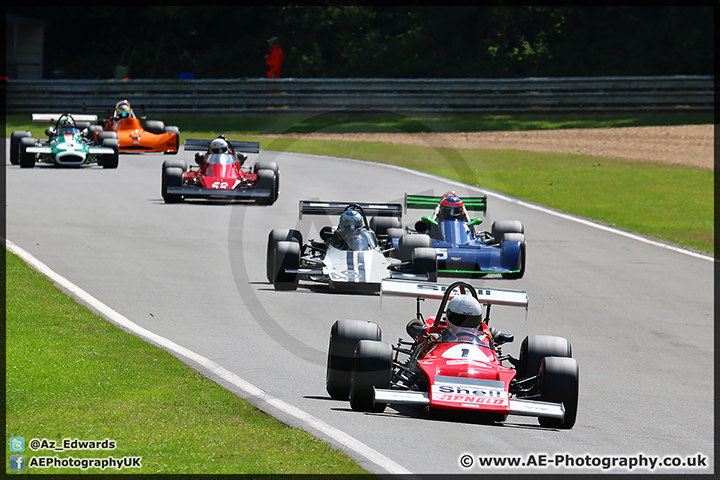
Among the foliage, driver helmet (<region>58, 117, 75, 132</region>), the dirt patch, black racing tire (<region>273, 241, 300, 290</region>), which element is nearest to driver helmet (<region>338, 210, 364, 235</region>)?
black racing tire (<region>273, 241, 300, 290</region>)

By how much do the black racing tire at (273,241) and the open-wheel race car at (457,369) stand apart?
490cm

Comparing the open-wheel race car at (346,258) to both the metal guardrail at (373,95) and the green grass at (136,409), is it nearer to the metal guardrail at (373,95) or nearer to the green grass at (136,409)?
the green grass at (136,409)

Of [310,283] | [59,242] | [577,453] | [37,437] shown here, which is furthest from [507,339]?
[59,242]

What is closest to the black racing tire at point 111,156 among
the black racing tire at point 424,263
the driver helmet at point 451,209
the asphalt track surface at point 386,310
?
the asphalt track surface at point 386,310

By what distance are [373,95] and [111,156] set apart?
14914 mm

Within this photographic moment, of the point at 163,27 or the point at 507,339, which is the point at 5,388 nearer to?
the point at 507,339

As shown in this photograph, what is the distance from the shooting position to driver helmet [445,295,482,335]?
1004 cm

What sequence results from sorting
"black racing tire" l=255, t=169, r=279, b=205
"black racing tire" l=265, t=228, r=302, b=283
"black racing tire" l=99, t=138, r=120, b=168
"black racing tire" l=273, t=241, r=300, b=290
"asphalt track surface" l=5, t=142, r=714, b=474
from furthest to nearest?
"black racing tire" l=99, t=138, r=120, b=168 < "black racing tire" l=255, t=169, r=279, b=205 < "black racing tire" l=265, t=228, r=302, b=283 < "black racing tire" l=273, t=241, r=300, b=290 < "asphalt track surface" l=5, t=142, r=714, b=474

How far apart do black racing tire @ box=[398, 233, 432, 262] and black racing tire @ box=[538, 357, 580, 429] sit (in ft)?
22.1

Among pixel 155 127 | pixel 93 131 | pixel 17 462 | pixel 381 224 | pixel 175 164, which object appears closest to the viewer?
pixel 17 462

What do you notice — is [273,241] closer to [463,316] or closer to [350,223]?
[350,223]

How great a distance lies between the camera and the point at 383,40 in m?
50.5

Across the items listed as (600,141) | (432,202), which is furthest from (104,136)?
(600,141)

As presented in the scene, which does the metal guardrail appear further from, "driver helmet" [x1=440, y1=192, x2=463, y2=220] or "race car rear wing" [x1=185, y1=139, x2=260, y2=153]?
"driver helmet" [x1=440, y1=192, x2=463, y2=220]
